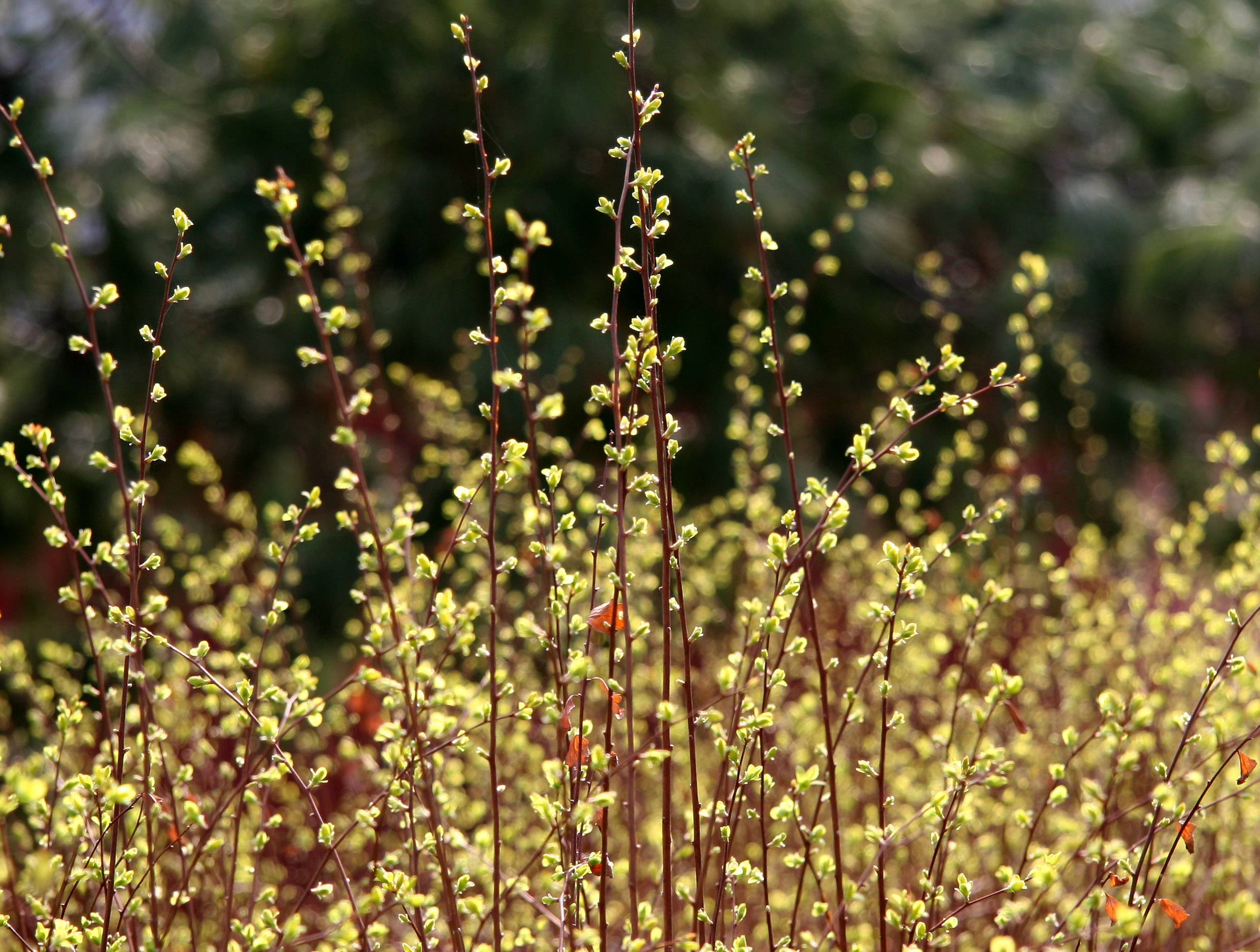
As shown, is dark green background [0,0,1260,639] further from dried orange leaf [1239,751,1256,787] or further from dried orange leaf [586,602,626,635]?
dried orange leaf [1239,751,1256,787]

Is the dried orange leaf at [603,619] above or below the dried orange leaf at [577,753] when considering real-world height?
above

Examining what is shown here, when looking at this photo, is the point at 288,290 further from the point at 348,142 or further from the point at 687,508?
the point at 687,508

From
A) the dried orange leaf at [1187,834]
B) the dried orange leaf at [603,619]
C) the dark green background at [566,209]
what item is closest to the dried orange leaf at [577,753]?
the dried orange leaf at [603,619]

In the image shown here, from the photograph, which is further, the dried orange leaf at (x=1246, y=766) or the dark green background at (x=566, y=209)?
the dark green background at (x=566, y=209)

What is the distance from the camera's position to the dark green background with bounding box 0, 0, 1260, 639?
10.7 feet

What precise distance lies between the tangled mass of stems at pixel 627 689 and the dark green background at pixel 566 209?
0.13 metres

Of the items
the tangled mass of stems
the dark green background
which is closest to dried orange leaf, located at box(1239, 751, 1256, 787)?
the tangled mass of stems

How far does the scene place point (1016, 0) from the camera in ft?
16.8

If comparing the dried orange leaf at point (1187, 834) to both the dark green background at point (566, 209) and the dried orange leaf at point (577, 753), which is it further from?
the dark green background at point (566, 209)

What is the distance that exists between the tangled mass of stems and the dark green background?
0.44ft

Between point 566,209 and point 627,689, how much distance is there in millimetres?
2472

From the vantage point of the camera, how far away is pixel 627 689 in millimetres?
938

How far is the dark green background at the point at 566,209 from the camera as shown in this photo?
128 inches

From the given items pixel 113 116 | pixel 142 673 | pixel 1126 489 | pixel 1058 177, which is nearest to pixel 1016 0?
pixel 1058 177
